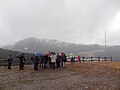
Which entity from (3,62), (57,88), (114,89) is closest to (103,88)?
(114,89)

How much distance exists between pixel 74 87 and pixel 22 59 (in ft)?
37.9

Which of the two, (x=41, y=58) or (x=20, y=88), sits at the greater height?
(x=41, y=58)

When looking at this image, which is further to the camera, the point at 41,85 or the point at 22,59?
the point at 22,59

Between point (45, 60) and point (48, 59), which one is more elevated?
point (48, 59)

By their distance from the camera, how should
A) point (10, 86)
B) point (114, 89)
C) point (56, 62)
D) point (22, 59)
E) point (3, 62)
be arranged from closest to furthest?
point (114, 89) < point (10, 86) < point (22, 59) < point (56, 62) < point (3, 62)

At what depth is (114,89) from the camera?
13102mm

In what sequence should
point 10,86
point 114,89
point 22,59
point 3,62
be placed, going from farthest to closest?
point 3,62 < point 22,59 < point 10,86 < point 114,89

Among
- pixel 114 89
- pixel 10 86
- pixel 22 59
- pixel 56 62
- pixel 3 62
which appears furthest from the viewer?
pixel 3 62

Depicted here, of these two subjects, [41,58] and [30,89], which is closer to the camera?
[30,89]

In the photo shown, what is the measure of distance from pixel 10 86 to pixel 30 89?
1887mm

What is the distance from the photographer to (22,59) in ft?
78.0

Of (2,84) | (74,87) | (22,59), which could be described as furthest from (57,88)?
(22,59)

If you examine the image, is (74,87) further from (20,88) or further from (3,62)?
(3,62)

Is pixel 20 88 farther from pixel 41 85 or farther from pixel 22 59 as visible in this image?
pixel 22 59
